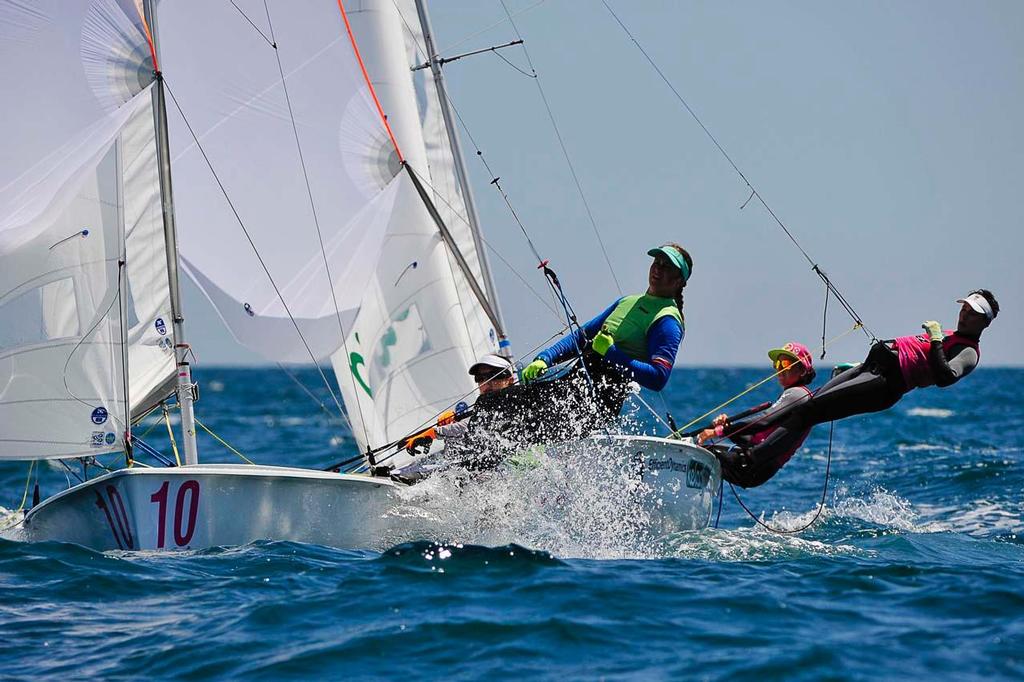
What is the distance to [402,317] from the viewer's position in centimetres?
802

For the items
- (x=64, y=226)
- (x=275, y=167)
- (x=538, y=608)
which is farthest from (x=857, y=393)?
(x=64, y=226)

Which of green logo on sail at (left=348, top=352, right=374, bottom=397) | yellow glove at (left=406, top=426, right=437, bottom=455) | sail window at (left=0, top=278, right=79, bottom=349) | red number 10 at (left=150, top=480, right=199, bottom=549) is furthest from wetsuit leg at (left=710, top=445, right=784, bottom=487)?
sail window at (left=0, top=278, right=79, bottom=349)

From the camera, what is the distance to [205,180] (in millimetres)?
7203

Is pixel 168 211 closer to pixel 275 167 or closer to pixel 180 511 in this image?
pixel 275 167

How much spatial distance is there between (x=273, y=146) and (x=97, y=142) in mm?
1242

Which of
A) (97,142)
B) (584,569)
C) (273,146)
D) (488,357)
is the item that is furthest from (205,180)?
(584,569)

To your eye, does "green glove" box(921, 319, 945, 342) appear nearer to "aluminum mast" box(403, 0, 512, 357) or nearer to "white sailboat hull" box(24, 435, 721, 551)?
"white sailboat hull" box(24, 435, 721, 551)

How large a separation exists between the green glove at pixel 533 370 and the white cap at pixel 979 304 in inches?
93.4

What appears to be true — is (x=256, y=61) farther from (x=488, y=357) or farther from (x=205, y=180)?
(x=488, y=357)

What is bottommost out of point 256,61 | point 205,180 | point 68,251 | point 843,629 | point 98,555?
point 843,629

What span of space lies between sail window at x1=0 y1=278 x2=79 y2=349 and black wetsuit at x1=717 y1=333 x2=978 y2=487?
12.4ft

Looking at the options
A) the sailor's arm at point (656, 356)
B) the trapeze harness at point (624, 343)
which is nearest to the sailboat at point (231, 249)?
the trapeze harness at point (624, 343)

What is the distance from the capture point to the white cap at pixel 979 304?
22.5 ft

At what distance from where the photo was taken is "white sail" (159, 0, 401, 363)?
714cm
